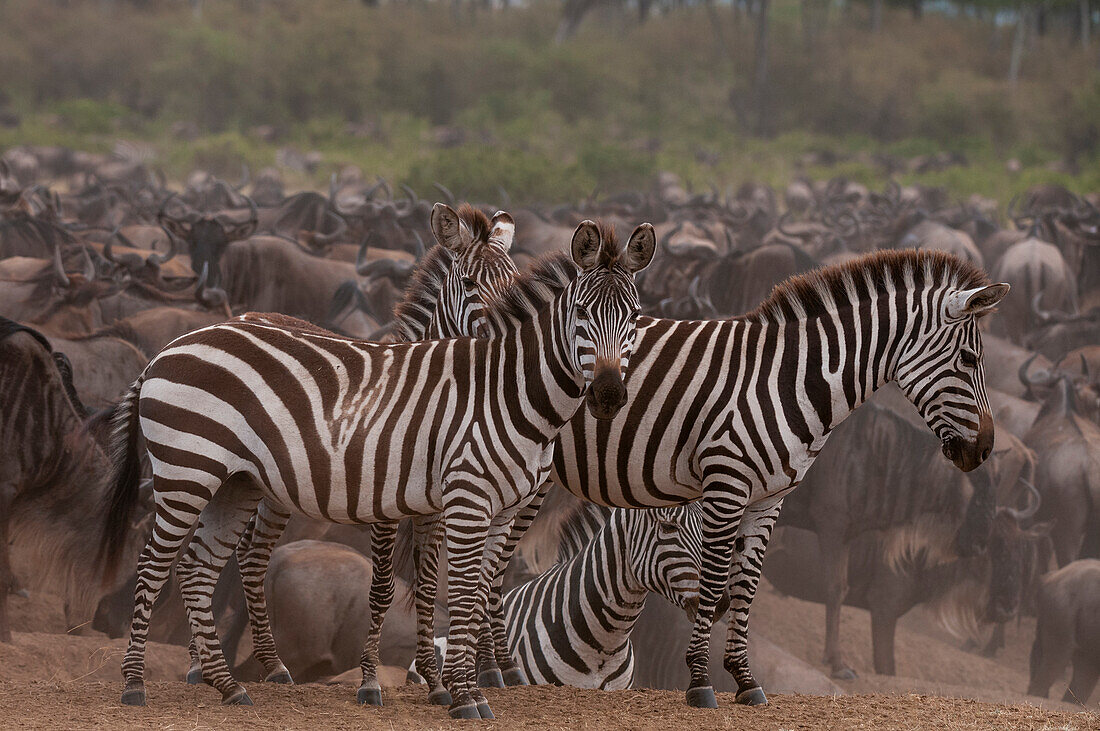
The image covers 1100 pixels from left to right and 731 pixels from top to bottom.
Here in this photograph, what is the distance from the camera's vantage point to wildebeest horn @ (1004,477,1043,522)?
1027cm

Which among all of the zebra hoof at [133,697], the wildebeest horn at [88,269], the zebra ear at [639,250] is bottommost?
the zebra hoof at [133,697]

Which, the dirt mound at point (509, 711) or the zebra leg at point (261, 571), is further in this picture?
the zebra leg at point (261, 571)

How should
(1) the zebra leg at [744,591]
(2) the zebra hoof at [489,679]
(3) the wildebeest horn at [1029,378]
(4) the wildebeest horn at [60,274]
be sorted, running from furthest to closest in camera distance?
(3) the wildebeest horn at [1029,378] < (4) the wildebeest horn at [60,274] < (2) the zebra hoof at [489,679] < (1) the zebra leg at [744,591]

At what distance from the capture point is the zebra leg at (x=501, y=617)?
18.2 feet

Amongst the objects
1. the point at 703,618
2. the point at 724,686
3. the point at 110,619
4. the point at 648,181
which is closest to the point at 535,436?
the point at 703,618

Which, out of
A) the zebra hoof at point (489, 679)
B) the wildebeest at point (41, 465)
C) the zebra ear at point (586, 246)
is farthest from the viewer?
the wildebeest at point (41, 465)

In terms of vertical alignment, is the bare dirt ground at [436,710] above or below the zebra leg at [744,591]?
below

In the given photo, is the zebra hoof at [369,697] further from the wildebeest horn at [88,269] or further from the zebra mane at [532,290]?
the wildebeest horn at [88,269]

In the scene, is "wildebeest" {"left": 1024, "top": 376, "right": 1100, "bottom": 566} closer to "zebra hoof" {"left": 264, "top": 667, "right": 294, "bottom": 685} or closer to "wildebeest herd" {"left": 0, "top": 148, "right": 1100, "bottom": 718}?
"wildebeest herd" {"left": 0, "top": 148, "right": 1100, "bottom": 718}

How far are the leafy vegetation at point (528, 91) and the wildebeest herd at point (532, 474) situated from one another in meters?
33.3

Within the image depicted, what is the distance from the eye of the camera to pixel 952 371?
4973 mm

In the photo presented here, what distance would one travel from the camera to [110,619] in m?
7.53

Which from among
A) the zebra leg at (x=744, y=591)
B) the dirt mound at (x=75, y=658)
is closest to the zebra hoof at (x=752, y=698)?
the zebra leg at (x=744, y=591)

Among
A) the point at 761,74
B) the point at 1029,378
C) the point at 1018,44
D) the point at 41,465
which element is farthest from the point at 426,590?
the point at 1018,44
